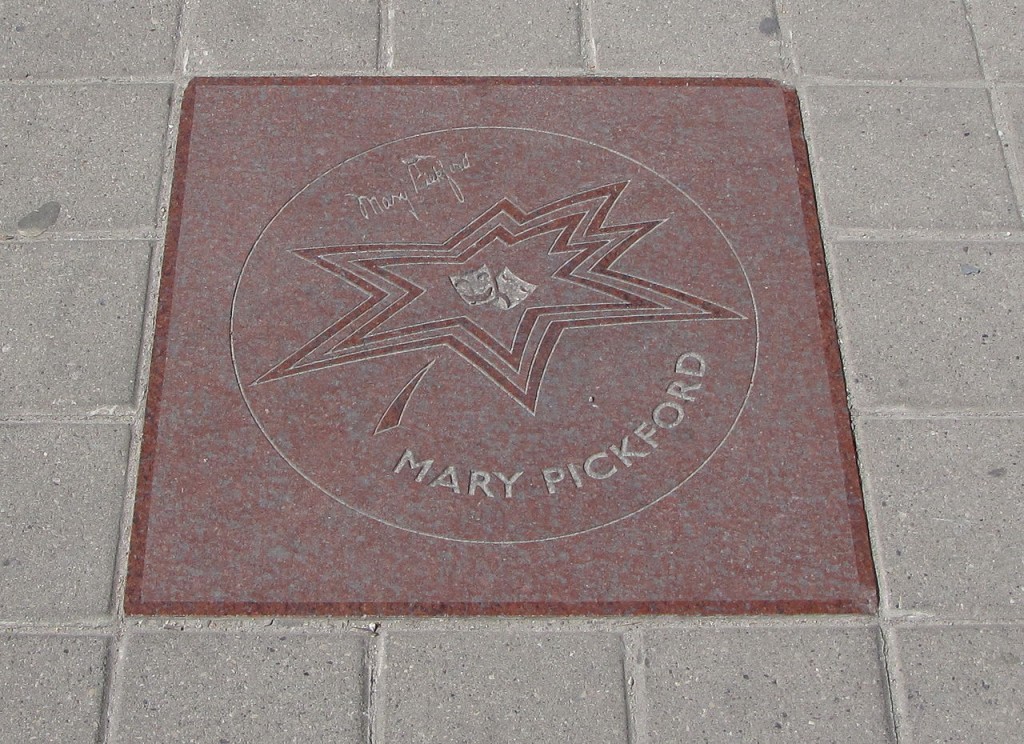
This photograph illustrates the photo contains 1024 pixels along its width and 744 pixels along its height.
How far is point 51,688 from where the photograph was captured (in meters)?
1.62

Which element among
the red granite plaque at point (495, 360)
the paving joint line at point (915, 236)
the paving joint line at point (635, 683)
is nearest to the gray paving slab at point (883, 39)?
the red granite plaque at point (495, 360)

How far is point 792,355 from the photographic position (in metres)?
1.86

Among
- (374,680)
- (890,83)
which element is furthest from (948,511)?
(374,680)

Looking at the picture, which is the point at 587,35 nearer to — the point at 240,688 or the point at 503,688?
the point at 503,688

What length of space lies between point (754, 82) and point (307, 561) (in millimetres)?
1497

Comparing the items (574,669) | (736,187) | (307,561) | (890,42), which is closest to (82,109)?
(307,561)

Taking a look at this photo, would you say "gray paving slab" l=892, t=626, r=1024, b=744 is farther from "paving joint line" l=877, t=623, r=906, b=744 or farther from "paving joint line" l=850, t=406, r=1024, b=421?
"paving joint line" l=850, t=406, r=1024, b=421

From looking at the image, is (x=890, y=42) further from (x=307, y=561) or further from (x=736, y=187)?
(x=307, y=561)

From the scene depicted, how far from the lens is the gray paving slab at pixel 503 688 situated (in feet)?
5.25

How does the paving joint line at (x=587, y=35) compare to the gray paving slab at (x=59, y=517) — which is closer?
the gray paving slab at (x=59, y=517)

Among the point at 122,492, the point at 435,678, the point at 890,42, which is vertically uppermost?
the point at 890,42

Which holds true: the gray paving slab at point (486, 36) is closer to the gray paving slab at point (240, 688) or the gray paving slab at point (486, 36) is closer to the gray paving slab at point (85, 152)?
the gray paving slab at point (85, 152)
